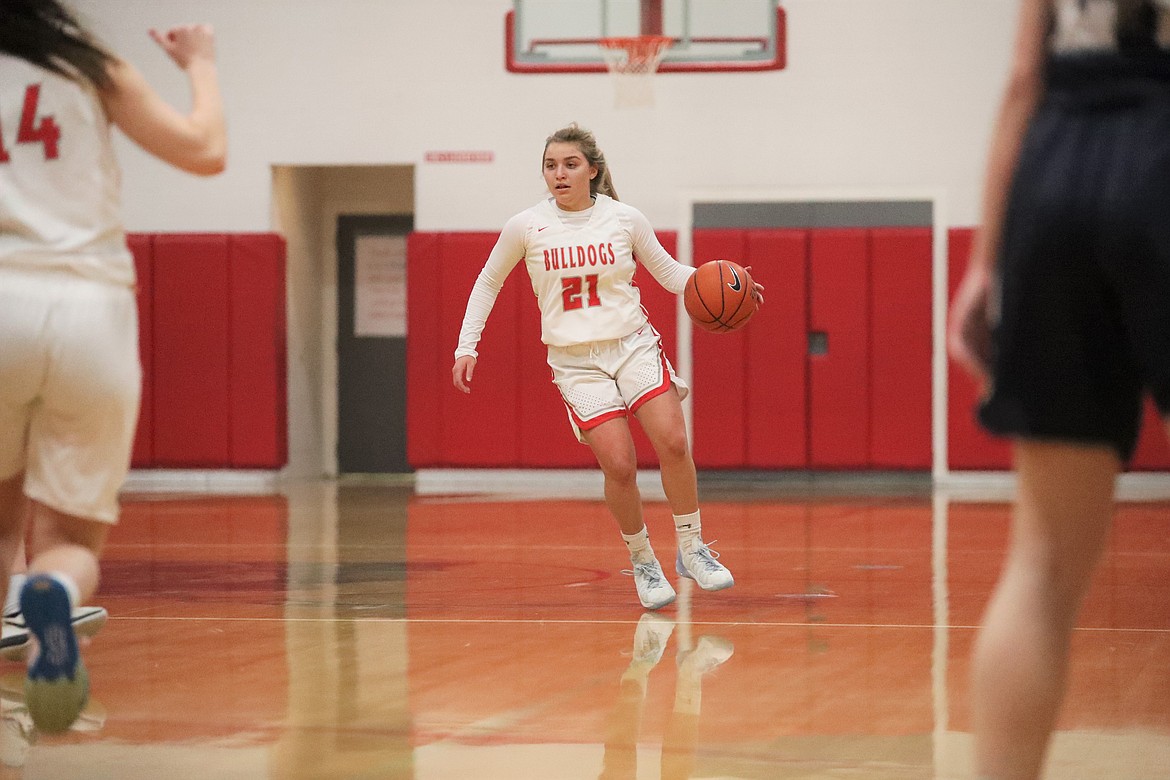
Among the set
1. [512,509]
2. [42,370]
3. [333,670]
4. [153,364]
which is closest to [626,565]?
[333,670]

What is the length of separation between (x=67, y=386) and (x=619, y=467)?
2.63 meters

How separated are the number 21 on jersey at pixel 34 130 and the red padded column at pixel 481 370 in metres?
8.65

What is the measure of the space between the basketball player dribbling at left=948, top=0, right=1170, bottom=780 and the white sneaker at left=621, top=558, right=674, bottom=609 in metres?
2.94

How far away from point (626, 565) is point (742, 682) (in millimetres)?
2485

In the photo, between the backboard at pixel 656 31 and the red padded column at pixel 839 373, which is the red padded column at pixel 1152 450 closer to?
the red padded column at pixel 839 373

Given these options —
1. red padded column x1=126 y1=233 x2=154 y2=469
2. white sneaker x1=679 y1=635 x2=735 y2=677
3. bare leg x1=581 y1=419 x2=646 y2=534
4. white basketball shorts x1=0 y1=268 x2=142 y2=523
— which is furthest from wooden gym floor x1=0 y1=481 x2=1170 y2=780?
red padded column x1=126 y1=233 x2=154 y2=469

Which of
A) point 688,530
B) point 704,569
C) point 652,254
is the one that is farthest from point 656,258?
point 704,569

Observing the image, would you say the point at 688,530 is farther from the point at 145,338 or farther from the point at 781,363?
the point at 145,338

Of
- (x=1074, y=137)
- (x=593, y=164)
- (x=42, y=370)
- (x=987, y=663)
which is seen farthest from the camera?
(x=593, y=164)

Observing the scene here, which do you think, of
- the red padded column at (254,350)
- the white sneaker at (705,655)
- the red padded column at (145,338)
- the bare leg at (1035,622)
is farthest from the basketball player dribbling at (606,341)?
the red padded column at (145,338)

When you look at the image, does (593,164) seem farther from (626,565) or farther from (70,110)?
(70,110)

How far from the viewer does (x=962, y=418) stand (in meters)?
10.7

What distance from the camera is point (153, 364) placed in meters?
11.3

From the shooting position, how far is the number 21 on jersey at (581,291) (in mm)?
4781
